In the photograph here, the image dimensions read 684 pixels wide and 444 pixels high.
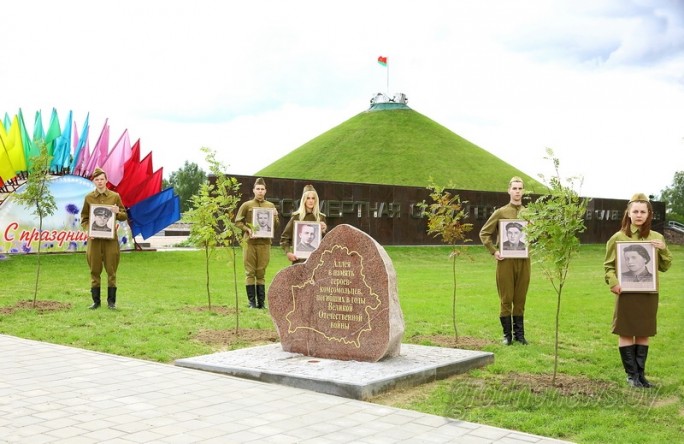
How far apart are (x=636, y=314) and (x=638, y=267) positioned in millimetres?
513

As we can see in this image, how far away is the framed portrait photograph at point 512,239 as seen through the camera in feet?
34.6

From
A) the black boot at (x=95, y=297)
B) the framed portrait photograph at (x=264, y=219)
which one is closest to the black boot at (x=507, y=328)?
the framed portrait photograph at (x=264, y=219)

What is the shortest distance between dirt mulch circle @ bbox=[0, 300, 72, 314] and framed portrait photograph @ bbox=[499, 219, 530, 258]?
816 centimetres

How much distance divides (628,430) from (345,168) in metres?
63.7

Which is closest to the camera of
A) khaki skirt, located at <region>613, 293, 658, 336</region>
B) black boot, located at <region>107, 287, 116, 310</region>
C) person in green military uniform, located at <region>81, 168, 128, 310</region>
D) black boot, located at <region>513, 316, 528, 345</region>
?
khaki skirt, located at <region>613, 293, 658, 336</region>

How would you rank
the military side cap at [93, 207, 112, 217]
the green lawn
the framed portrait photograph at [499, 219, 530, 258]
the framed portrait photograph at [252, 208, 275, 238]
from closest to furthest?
the green lawn, the framed portrait photograph at [499, 219, 530, 258], the military side cap at [93, 207, 112, 217], the framed portrait photograph at [252, 208, 275, 238]

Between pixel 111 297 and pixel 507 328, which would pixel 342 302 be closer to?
pixel 507 328

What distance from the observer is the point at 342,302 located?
9016mm

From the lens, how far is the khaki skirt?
26.3ft

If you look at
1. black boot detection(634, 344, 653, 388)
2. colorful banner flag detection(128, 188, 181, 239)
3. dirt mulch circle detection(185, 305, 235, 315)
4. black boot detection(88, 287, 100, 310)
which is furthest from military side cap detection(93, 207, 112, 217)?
colorful banner flag detection(128, 188, 181, 239)

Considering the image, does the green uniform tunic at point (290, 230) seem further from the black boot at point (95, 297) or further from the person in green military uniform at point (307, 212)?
the black boot at point (95, 297)

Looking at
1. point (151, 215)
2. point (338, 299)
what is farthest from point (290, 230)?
point (151, 215)

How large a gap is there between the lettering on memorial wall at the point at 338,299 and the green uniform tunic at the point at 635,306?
2684 mm

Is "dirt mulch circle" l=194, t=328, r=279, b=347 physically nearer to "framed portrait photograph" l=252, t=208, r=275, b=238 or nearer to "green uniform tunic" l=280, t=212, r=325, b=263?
"green uniform tunic" l=280, t=212, r=325, b=263
